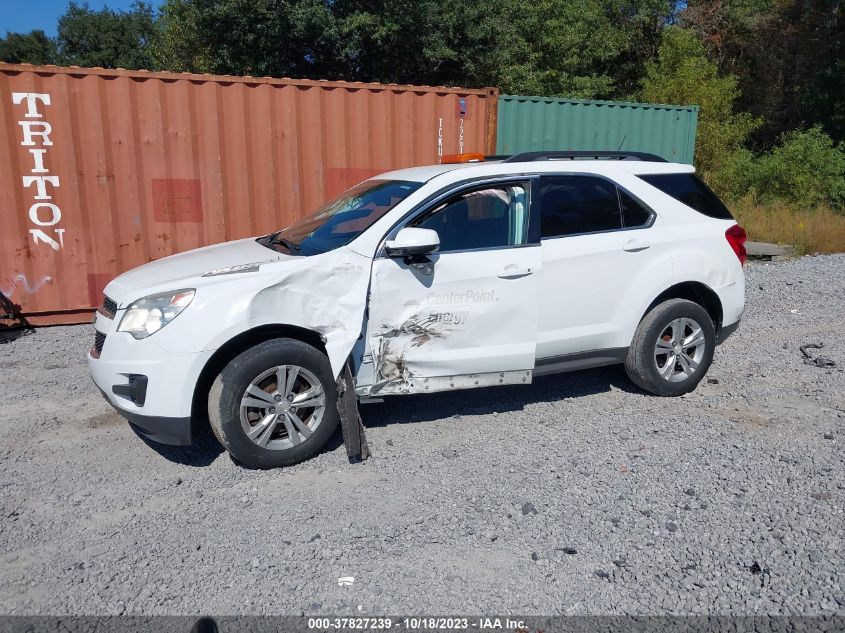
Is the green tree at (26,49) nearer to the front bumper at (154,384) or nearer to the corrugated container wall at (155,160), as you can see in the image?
the corrugated container wall at (155,160)

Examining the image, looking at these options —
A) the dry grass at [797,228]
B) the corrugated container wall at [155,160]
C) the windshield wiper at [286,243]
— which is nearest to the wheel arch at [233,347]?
the windshield wiper at [286,243]

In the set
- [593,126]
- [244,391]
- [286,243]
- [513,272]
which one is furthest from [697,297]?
[593,126]

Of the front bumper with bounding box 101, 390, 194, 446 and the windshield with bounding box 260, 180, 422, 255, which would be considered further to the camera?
the windshield with bounding box 260, 180, 422, 255

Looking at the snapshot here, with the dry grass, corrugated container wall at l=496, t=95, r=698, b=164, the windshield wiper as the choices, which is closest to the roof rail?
the windshield wiper

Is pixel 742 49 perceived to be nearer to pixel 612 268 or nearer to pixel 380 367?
pixel 612 268

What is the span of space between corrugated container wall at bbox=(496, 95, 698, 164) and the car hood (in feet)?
19.5

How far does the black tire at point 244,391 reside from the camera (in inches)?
155

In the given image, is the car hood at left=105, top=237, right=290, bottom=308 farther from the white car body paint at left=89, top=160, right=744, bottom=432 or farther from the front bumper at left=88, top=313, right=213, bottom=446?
the front bumper at left=88, top=313, right=213, bottom=446

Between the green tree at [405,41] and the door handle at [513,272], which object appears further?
the green tree at [405,41]

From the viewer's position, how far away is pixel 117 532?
3.51m

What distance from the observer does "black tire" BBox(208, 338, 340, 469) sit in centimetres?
395

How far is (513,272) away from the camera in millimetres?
4574

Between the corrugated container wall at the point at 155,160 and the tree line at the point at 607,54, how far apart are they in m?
9.07

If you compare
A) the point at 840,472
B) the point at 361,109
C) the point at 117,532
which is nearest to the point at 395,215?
the point at 117,532
